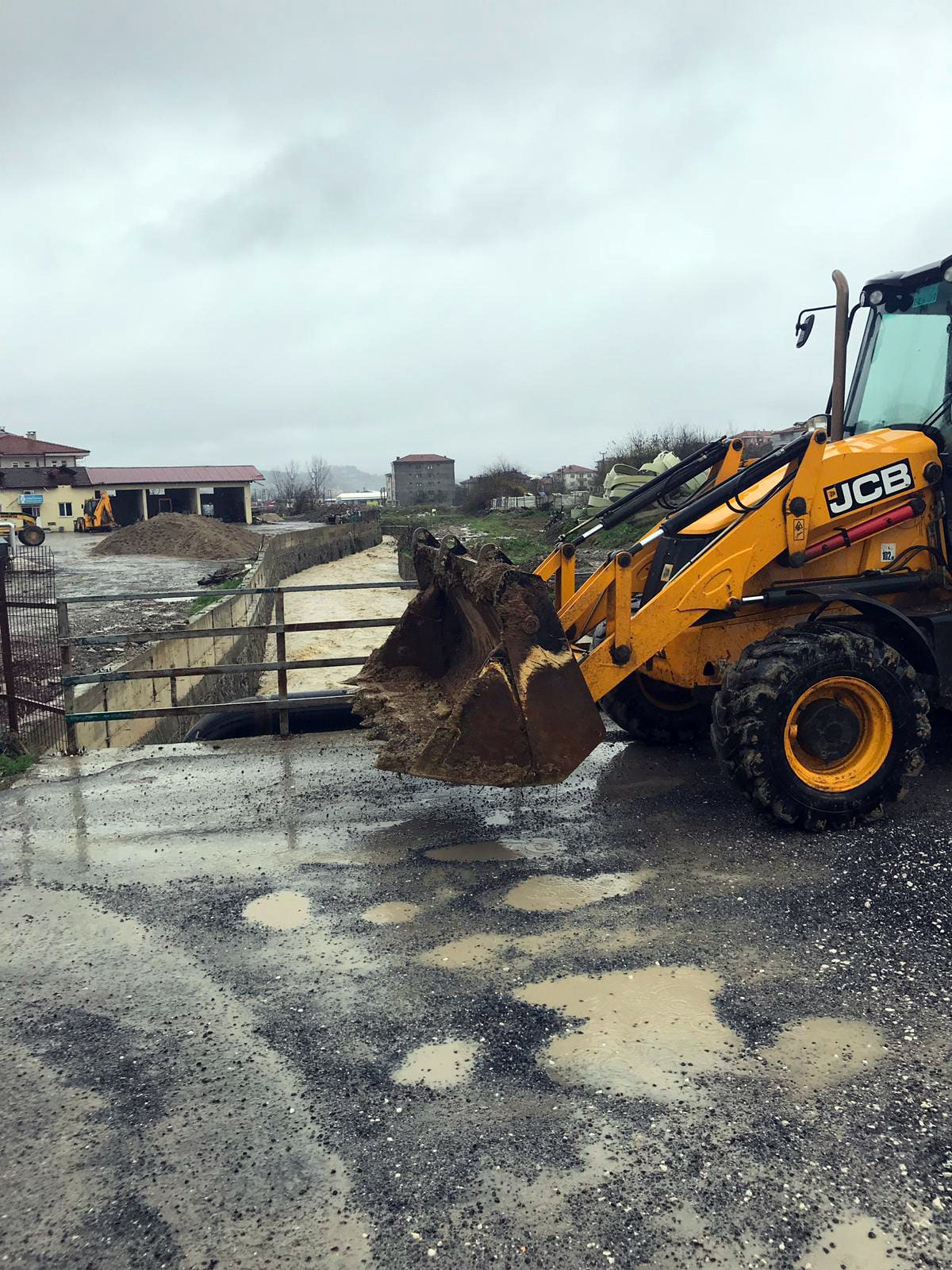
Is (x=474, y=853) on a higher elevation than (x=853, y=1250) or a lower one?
higher

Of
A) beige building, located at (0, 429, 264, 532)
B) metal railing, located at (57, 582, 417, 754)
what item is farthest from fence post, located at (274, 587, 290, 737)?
beige building, located at (0, 429, 264, 532)

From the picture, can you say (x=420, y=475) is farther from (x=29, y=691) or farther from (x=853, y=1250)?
(x=853, y=1250)

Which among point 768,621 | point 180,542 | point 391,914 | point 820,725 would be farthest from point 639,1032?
point 180,542

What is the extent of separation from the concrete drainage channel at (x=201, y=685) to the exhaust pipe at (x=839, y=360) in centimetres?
312

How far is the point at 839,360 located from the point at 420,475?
117m

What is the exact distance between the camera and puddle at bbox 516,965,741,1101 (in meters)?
3.03

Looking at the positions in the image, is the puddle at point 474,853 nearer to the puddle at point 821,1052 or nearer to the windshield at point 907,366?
the puddle at point 821,1052

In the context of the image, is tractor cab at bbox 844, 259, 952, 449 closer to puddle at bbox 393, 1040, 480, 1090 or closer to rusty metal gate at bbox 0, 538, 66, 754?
puddle at bbox 393, 1040, 480, 1090

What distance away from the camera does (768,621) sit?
18.8ft

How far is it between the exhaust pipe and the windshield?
0.11 m

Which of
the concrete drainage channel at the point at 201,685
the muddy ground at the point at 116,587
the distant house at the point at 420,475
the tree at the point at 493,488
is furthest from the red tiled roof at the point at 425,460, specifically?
the concrete drainage channel at the point at 201,685

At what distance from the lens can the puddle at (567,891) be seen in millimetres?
4273

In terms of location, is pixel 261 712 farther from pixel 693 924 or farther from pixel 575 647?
pixel 693 924

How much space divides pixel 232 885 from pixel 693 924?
85.5 inches
